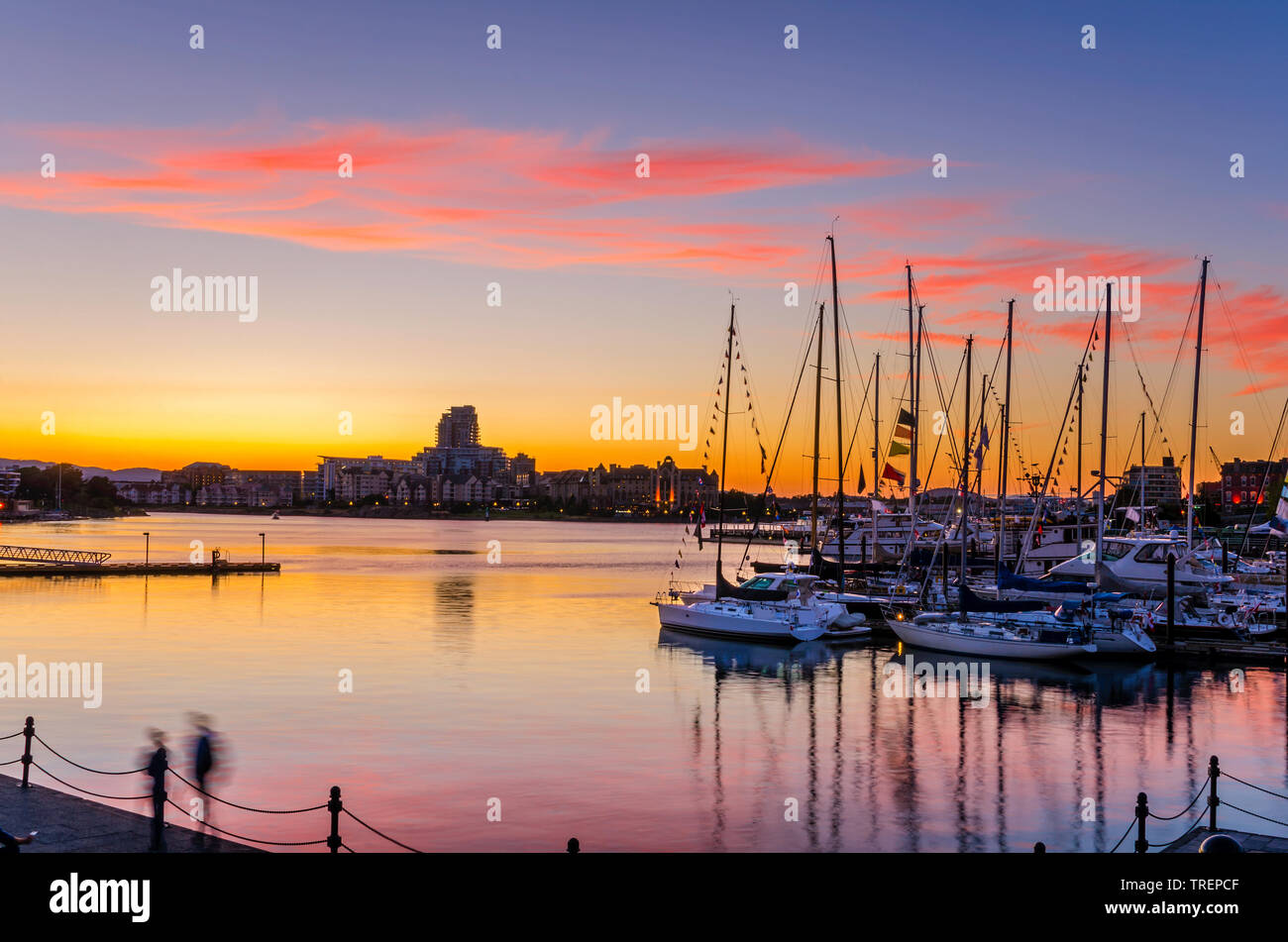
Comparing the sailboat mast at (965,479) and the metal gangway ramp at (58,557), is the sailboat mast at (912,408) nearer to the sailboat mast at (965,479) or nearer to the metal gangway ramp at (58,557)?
the sailboat mast at (965,479)

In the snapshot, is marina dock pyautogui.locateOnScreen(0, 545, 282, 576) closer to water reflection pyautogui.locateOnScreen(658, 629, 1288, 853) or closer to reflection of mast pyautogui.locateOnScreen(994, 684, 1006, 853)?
water reflection pyautogui.locateOnScreen(658, 629, 1288, 853)

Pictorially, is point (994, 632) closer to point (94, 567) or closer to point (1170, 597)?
point (1170, 597)

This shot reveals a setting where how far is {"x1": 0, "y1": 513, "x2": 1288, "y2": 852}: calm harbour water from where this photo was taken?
2691cm

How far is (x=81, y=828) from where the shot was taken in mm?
19141

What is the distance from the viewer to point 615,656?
5847 cm

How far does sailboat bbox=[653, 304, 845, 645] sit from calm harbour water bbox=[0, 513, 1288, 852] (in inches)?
44.7

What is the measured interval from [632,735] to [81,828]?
70.6 feet

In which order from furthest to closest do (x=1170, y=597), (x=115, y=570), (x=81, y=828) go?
1. (x=115, y=570)
2. (x=1170, y=597)
3. (x=81, y=828)

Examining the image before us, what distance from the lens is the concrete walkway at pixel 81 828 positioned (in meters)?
18.2

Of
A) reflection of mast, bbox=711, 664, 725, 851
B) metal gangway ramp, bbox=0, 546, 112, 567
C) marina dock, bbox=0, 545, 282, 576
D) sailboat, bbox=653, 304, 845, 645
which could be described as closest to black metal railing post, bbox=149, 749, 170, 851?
reflection of mast, bbox=711, 664, 725, 851

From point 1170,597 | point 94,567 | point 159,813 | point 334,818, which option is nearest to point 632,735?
point 334,818

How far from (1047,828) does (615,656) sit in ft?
111

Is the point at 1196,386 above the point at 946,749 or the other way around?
above
